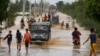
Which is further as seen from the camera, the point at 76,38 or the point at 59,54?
the point at 76,38

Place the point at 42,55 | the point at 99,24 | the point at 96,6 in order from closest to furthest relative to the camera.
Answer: the point at 42,55, the point at 96,6, the point at 99,24

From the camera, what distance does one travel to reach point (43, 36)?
4019 cm

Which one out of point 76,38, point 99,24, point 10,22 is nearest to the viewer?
point 76,38

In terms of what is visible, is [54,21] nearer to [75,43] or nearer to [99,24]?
[99,24]

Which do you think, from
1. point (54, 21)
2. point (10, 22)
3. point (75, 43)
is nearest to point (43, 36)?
point (75, 43)

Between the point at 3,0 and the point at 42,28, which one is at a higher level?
the point at 3,0

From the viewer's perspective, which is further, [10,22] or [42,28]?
[10,22]

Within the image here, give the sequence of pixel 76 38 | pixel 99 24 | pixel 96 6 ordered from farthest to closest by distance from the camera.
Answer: pixel 99 24
pixel 96 6
pixel 76 38

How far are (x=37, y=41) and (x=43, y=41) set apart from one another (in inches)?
23.7

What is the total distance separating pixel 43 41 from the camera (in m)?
40.4

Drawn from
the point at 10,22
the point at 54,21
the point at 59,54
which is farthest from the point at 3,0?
the point at 54,21

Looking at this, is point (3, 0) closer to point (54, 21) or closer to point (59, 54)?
point (59, 54)

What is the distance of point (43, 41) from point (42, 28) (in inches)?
51.9

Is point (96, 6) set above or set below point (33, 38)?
above
